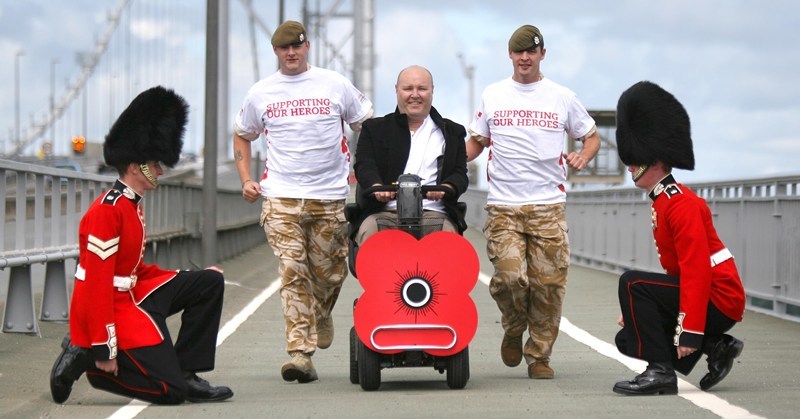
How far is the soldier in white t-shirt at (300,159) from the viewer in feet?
33.7

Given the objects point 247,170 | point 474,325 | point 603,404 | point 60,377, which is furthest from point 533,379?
point 60,377

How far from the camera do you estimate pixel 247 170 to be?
1066 centimetres

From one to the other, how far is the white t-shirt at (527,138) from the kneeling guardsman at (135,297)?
2.17 meters

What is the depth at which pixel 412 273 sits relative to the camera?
9.09 meters

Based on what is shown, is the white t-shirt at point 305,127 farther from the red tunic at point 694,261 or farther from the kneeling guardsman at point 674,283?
the red tunic at point 694,261

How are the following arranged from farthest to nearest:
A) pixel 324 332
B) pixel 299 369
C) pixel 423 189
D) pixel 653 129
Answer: pixel 324 332
pixel 299 369
pixel 423 189
pixel 653 129


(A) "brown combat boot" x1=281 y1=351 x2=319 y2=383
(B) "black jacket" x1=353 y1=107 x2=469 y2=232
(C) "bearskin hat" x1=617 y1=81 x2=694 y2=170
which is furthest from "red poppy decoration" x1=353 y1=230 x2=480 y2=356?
(C) "bearskin hat" x1=617 y1=81 x2=694 y2=170

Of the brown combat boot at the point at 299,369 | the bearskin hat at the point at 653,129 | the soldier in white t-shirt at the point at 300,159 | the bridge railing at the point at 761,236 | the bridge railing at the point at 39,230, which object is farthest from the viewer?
the bridge railing at the point at 761,236

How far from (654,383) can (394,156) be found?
208 centimetres

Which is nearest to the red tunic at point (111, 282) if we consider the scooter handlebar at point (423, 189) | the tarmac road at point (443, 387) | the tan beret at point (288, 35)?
the tarmac road at point (443, 387)

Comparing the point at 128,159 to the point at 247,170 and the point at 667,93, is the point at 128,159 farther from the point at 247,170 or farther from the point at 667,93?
A: the point at 667,93

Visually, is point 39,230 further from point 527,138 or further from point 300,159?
point 527,138

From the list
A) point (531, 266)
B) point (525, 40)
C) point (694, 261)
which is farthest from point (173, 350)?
point (525, 40)

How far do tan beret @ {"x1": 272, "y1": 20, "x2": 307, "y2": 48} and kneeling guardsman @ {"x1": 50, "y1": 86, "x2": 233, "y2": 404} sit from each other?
138 centimetres
